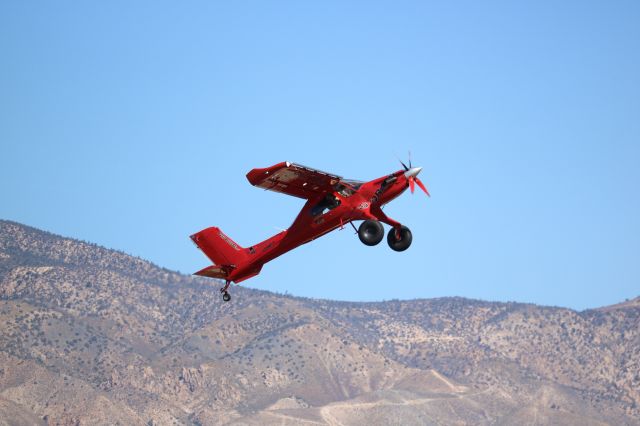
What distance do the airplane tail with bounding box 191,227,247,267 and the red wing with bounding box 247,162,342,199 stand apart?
504 cm

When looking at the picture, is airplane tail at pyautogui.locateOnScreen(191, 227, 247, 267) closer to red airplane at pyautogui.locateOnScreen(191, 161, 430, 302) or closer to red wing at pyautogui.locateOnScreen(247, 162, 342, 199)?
red airplane at pyautogui.locateOnScreen(191, 161, 430, 302)

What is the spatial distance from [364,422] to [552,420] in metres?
32.7

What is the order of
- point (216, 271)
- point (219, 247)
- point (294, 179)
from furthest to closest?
point (219, 247), point (216, 271), point (294, 179)

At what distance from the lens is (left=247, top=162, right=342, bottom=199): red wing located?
4728 centimetres

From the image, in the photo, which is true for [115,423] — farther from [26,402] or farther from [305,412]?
[305,412]

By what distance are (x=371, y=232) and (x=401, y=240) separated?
5.69 ft

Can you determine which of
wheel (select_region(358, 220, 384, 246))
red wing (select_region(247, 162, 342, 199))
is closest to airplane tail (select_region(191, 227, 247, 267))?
red wing (select_region(247, 162, 342, 199))

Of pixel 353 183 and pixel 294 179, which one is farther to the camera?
pixel 353 183

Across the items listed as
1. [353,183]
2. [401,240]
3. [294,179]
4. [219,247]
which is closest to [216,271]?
[219,247]

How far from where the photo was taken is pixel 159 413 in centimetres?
19600

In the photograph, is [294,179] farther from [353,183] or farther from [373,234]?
[373,234]

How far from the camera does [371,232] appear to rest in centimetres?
4822

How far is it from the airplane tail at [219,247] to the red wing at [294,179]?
504 cm

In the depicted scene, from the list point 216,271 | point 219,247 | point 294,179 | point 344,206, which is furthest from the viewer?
point 219,247
